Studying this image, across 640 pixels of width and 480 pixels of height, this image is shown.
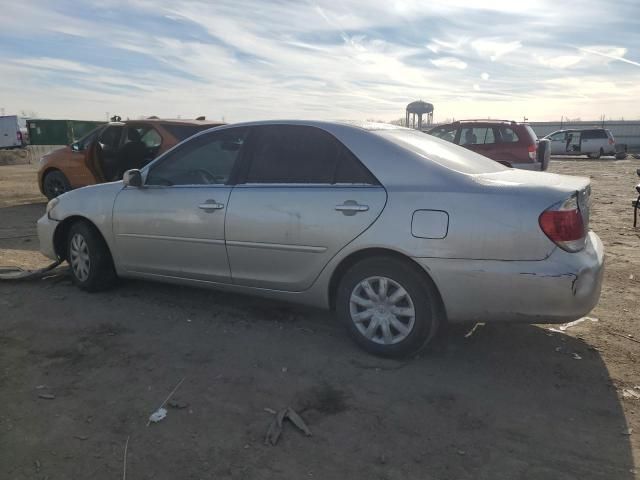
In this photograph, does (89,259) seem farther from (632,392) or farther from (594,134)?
(594,134)

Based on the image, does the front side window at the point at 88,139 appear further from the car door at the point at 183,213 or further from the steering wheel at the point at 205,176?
the steering wheel at the point at 205,176

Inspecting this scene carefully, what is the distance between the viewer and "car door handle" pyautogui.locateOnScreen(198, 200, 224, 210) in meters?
4.14

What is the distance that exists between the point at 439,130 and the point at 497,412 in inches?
387

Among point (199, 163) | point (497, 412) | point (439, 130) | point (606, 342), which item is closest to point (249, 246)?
point (199, 163)

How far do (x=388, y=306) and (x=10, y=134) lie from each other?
103ft

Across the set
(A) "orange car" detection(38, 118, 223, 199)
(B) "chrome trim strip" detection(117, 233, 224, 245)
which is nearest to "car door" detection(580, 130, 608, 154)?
(A) "orange car" detection(38, 118, 223, 199)

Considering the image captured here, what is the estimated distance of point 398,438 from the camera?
2.75 m

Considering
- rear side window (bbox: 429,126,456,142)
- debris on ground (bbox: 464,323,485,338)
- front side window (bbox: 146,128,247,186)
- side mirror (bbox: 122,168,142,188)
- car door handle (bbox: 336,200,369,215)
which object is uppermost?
rear side window (bbox: 429,126,456,142)

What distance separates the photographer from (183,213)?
435 centimetres

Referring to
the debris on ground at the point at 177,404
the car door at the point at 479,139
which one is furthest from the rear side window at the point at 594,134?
the debris on ground at the point at 177,404

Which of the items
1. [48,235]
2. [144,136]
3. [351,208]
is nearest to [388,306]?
[351,208]

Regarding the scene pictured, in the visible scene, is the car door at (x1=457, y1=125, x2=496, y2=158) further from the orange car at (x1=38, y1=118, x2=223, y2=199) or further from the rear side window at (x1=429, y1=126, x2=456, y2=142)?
the orange car at (x1=38, y1=118, x2=223, y2=199)

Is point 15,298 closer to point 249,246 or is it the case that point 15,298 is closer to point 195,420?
point 249,246

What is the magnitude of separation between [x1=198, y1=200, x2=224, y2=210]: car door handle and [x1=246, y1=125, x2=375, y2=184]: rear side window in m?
0.29
